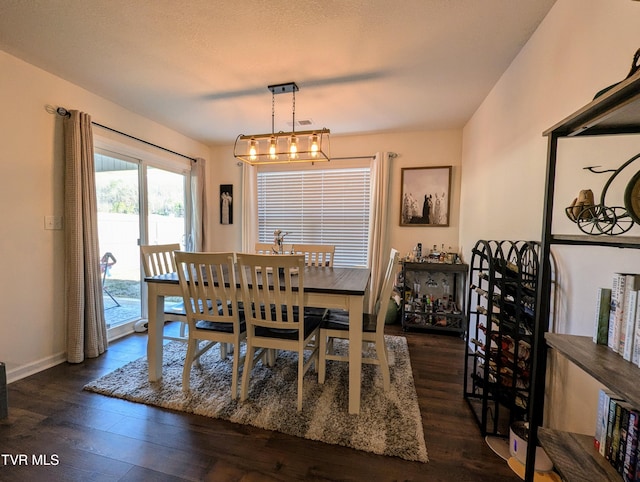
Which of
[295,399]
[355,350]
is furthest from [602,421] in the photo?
[295,399]

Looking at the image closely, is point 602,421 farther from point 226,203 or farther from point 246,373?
point 226,203

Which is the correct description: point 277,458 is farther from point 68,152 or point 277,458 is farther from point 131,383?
point 68,152

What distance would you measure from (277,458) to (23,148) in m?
3.03

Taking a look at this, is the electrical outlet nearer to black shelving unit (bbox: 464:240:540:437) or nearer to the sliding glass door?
the sliding glass door

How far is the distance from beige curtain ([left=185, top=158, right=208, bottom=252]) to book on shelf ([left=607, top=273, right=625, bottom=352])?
168 inches

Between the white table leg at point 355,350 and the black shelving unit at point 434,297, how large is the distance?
5.54 ft

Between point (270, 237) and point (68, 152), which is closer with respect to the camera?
point (68, 152)

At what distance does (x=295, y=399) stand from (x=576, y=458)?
153 cm

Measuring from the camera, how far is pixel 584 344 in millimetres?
933

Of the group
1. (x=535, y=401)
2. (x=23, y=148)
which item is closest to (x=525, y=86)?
(x=535, y=401)

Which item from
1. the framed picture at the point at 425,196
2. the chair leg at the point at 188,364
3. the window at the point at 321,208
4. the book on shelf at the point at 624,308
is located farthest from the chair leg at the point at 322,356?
the framed picture at the point at 425,196

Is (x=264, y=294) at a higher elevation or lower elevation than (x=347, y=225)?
lower

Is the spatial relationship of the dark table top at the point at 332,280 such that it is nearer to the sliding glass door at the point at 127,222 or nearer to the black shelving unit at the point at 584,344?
the black shelving unit at the point at 584,344

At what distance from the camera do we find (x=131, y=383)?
7.17 ft
